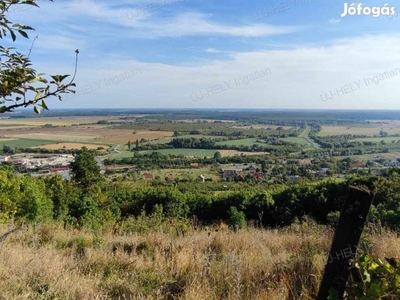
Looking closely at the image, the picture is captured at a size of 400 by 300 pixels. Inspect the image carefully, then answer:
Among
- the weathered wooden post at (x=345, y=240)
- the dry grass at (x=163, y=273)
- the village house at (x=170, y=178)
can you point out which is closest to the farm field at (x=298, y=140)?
the village house at (x=170, y=178)

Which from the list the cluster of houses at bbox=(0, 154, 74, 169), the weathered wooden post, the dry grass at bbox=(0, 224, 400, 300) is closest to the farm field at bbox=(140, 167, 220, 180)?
the cluster of houses at bbox=(0, 154, 74, 169)

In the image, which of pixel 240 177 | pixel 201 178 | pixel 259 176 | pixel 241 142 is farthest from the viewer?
pixel 241 142

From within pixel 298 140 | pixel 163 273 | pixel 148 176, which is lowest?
pixel 148 176

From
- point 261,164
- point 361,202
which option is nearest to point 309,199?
point 361,202

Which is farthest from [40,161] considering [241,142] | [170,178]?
[241,142]

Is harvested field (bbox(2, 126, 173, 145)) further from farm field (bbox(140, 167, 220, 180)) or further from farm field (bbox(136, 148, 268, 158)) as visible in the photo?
farm field (bbox(140, 167, 220, 180))

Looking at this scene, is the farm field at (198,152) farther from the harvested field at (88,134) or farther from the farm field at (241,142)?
the harvested field at (88,134)

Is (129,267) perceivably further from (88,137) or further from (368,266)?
(88,137)

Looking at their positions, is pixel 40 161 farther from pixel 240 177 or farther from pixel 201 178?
pixel 240 177
